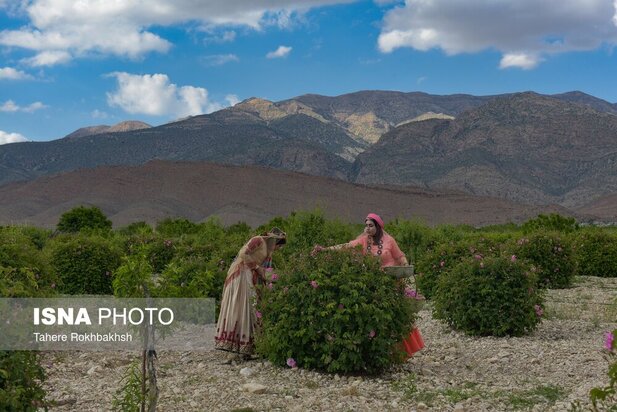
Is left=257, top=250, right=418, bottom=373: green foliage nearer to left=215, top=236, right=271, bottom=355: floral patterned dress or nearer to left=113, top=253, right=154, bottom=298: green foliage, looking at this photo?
left=215, top=236, right=271, bottom=355: floral patterned dress

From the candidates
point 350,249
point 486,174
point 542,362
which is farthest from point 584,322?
point 486,174

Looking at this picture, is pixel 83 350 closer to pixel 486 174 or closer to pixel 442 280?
pixel 442 280

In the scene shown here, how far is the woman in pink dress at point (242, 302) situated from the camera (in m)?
7.80

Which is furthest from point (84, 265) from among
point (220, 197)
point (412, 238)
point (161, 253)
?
point (220, 197)

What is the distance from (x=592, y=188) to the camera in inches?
4439

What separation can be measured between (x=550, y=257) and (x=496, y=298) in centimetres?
697

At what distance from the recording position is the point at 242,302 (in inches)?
308

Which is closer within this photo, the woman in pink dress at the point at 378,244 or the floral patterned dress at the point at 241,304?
the floral patterned dress at the point at 241,304

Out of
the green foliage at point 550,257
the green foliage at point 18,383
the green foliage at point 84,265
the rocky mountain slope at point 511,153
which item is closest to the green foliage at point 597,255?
the green foliage at point 550,257

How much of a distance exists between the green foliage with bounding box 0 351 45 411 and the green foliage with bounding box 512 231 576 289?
12.8m

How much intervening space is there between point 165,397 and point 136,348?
2.48 meters

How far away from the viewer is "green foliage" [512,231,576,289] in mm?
15738

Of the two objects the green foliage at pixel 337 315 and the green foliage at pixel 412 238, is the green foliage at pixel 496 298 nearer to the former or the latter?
the green foliage at pixel 337 315

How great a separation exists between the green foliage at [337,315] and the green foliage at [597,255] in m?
13.1
